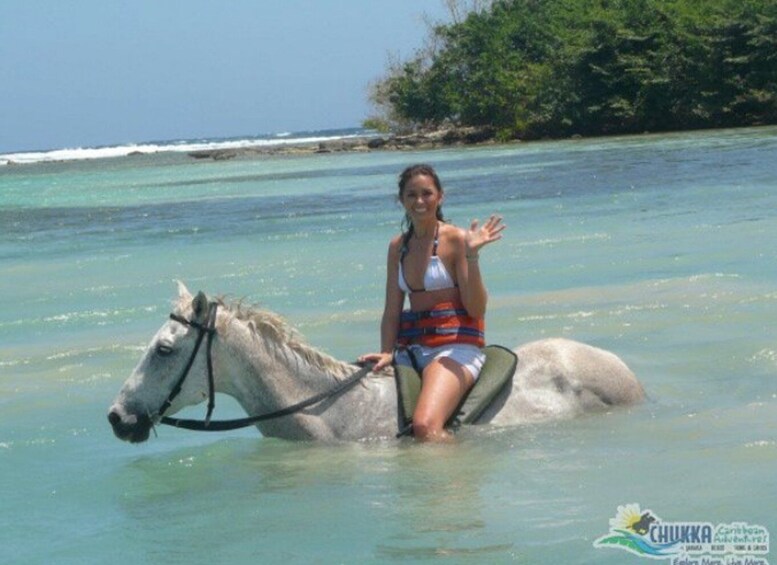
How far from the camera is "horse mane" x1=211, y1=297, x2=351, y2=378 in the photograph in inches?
→ 290

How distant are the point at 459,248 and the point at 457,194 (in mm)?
21248

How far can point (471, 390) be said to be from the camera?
295 inches

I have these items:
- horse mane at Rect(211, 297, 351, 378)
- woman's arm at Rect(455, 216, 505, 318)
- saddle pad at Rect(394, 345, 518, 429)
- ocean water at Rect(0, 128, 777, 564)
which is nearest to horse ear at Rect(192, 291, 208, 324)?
horse mane at Rect(211, 297, 351, 378)

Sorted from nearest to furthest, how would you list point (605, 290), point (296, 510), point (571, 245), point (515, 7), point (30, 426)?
point (296, 510)
point (30, 426)
point (605, 290)
point (571, 245)
point (515, 7)

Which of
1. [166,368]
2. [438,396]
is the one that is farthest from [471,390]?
[166,368]

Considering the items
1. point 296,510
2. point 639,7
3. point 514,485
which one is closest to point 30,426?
point 296,510

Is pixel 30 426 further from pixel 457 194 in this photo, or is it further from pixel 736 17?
pixel 736 17

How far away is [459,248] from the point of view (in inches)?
295

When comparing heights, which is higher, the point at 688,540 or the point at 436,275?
the point at 436,275

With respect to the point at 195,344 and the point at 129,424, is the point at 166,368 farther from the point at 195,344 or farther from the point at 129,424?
the point at 129,424

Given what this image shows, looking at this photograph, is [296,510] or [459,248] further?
[459,248]

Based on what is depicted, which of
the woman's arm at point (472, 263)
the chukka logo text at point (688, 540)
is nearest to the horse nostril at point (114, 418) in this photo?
the woman's arm at point (472, 263)

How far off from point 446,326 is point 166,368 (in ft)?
4.75

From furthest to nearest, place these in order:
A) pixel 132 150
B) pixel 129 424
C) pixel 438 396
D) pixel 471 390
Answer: pixel 132 150, pixel 471 390, pixel 438 396, pixel 129 424
